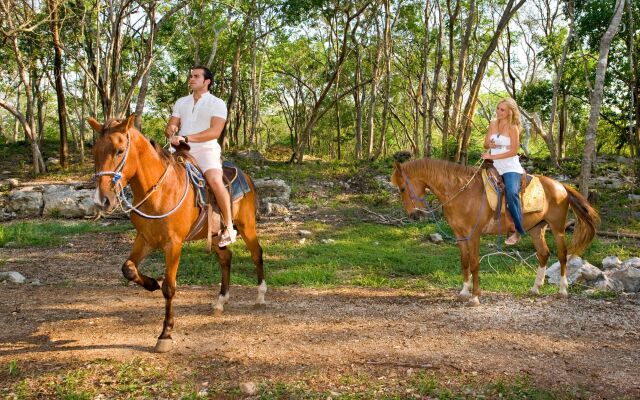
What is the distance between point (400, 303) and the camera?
641 centimetres

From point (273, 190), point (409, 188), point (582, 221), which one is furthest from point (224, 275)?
point (273, 190)

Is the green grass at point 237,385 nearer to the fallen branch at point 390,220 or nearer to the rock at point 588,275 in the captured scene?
the rock at point 588,275

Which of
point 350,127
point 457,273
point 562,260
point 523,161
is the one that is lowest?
point 457,273

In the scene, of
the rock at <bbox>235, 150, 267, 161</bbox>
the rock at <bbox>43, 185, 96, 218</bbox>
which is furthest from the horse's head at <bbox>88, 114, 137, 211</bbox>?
the rock at <bbox>235, 150, 267, 161</bbox>

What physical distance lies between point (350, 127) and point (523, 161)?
73.4 feet

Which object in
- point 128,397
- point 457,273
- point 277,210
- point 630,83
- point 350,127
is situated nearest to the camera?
point 128,397

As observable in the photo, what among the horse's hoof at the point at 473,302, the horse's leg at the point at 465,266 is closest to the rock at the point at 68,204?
the horse's leg at the point at 465,266

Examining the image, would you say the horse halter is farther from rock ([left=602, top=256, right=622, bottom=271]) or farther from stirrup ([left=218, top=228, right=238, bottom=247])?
rock ([left=602, top=256, right=622, bottom=271])

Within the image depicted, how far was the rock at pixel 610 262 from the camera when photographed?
8836mm

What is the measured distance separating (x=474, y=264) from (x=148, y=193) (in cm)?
440

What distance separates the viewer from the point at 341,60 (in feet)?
58.9

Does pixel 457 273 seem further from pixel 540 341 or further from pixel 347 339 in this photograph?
pixel 347 339

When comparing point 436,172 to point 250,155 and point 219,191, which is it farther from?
point 250,155

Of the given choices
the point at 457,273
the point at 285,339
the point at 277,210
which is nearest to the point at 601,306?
the point at 457,273
